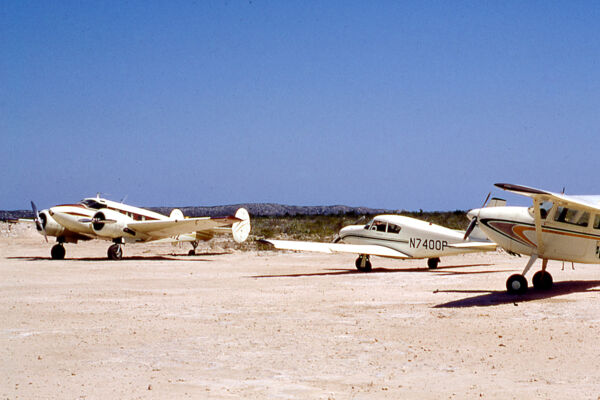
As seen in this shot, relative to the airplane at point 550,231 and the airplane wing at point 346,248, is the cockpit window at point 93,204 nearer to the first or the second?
the airplane wing at point 346,248

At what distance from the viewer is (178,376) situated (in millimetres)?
6953

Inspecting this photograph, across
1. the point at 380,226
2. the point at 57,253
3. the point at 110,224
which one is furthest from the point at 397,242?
the point at 57,253

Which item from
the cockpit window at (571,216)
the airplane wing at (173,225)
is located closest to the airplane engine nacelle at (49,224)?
the airplane wing at (173,225)

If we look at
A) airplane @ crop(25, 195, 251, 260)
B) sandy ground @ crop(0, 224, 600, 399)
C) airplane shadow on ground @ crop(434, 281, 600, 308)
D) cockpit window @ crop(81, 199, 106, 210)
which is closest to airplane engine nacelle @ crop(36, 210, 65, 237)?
airplane @ crop(25, 195, 251, 260)

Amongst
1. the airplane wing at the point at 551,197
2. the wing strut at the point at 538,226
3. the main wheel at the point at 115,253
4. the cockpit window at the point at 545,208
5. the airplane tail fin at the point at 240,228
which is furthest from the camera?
the airplane tail fin at the point at 240,228

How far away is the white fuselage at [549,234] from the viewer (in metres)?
13.9

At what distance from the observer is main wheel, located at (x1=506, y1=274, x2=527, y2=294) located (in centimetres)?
1380

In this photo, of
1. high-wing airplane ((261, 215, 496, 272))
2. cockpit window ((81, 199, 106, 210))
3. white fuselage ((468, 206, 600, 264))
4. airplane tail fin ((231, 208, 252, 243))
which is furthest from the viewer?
airplane tail fin ((231, 208, 252, 243))

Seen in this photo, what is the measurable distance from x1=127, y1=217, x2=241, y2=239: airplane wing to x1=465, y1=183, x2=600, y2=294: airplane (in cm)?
1514

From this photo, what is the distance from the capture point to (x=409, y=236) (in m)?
21.4

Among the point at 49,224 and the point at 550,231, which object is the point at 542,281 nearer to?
the point at 550,231

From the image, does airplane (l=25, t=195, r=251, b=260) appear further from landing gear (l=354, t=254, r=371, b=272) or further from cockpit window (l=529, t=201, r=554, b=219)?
cockpit window (l=529, t=201, r=554, b=219)

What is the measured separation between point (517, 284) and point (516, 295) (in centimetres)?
23

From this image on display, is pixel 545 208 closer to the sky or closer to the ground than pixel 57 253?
closer to the sky
